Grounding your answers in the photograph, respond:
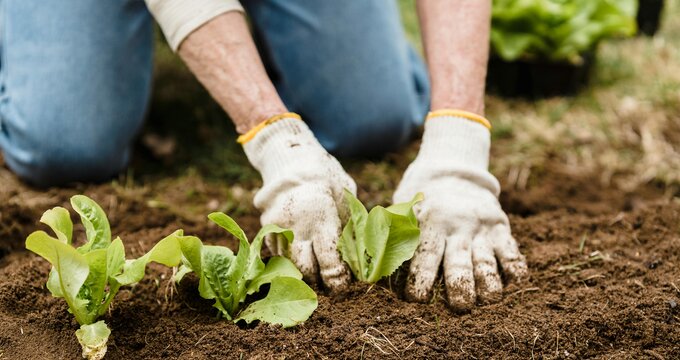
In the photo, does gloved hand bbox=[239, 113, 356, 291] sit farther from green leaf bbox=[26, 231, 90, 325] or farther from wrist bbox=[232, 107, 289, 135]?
green leaf bbox=[26, 231, 90, 325]

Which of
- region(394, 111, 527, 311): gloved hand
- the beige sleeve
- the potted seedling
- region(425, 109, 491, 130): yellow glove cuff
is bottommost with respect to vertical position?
the potted seedling

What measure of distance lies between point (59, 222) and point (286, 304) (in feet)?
1.69

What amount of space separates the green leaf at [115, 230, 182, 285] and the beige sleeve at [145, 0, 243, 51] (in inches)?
25.7

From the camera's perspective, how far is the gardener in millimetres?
1626

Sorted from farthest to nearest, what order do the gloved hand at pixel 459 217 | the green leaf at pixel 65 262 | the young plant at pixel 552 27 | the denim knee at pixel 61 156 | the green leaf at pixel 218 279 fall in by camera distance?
the young plant at pixel 552 27 < the denim knee at pixel 61 156 < the gloved hand at pixel 459 217 < the green leaf at pixel 218 279 < the green leaf at pixel 65 262

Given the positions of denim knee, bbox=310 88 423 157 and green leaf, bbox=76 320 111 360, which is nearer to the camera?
green leaf, bbox=76 320 111 360

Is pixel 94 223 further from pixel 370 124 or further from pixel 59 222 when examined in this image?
pixel 370 124

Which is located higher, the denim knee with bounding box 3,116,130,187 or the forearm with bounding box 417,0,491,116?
the forearm with bounding box 417,0,491,116

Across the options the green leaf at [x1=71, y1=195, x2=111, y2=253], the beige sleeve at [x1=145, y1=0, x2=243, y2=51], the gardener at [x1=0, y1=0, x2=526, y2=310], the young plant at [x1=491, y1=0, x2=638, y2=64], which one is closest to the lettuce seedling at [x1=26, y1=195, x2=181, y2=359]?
the green leaf at [x1=71, y1=195, x2=111, y2=253]

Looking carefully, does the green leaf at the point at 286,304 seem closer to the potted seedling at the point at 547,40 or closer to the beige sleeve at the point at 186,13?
the beige sleeve at the point at 186,13

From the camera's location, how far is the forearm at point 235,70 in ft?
5.83

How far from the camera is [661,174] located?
2.45m

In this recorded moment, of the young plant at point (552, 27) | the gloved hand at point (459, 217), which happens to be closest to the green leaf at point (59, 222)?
the gloved hand at point (459, 217)

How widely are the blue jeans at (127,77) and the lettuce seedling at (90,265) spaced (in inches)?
35.3
